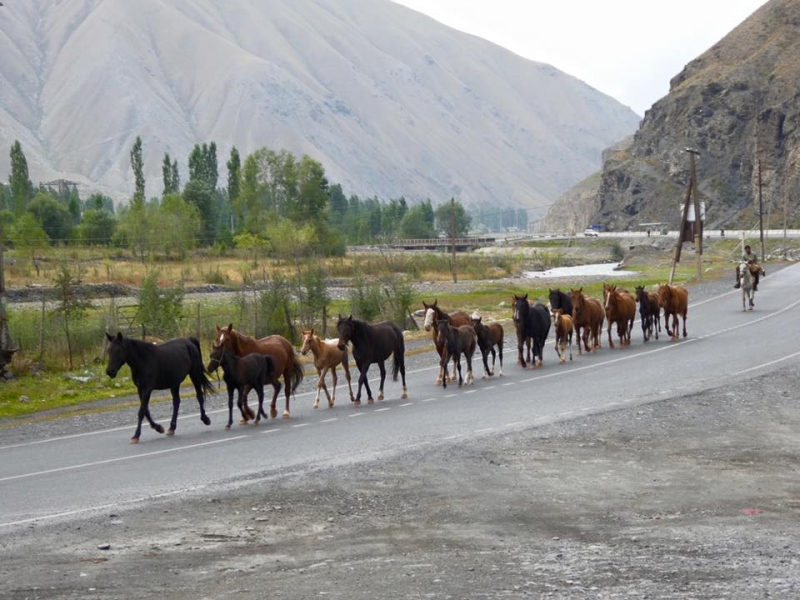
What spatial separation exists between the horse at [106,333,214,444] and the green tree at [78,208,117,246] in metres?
115

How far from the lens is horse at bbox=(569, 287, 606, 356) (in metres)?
33.4

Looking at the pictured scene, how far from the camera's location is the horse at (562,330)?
3234 cm

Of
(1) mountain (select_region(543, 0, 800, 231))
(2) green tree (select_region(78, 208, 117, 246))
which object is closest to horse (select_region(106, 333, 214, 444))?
(2) green tree (select_region(78, 208, 117, 246))

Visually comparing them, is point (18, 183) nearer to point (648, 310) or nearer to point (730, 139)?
point (730, 139)

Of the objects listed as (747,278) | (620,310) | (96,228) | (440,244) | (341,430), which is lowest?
(341,430)

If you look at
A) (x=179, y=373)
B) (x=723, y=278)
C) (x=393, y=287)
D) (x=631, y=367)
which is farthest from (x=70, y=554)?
(x=723, y=278)

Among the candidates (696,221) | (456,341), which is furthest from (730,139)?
(456,341)

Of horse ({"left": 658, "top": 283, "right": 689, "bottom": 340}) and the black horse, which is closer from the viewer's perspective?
the black horse

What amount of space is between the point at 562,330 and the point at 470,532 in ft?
65.7

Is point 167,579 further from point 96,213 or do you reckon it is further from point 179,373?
point 96,213

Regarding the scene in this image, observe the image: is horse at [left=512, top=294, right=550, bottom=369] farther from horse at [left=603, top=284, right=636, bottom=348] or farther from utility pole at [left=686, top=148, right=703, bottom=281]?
utility pole at [left=686, top=148, right=703, bottom=281]

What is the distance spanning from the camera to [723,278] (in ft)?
237

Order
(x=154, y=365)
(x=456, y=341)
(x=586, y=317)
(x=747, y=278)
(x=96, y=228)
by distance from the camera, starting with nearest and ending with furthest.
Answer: (x=154, y=365)
(x=456, y=341)
(x=586, y=317)
(x=747, y=278)
(x=96, y=228)

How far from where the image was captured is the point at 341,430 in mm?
21641
